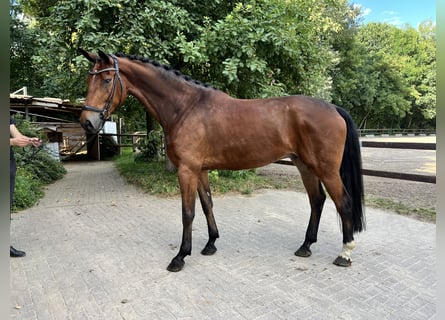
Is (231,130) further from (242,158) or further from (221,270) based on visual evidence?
(221,270)

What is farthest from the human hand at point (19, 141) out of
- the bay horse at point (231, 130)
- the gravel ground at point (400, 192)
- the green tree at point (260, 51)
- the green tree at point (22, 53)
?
the green tree at point (22, 53)

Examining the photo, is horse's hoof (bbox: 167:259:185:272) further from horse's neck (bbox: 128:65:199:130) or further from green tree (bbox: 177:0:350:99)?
green tree (bbox: 177:0:350:99)

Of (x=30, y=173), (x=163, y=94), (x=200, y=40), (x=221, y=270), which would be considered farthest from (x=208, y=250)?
(x=30, y=173)

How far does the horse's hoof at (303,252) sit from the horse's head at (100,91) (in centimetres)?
243

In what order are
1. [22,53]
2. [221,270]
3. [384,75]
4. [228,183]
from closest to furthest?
[221,270], [228,183], [22,53], [384,75]

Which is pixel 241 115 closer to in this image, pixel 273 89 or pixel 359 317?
pixel 359 317

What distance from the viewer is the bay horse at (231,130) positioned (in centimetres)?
290

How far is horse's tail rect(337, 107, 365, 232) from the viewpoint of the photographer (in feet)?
10.1

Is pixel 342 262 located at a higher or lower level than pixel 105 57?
lower

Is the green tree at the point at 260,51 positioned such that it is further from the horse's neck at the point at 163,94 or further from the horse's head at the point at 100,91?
the horse's head at the point at 100,91

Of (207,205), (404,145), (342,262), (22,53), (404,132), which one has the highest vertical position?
(22,53)

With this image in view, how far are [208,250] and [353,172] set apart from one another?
1776 millimetres

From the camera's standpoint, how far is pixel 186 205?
3.02 metres

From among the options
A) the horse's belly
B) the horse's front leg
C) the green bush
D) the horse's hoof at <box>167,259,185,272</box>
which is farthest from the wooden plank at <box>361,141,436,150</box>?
the green bush
